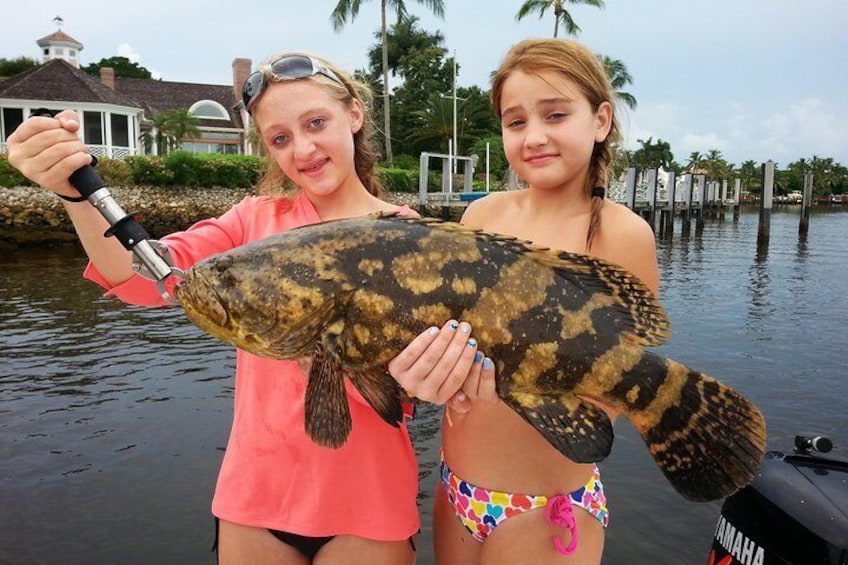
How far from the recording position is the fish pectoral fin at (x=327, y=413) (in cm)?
249

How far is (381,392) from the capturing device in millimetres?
2602

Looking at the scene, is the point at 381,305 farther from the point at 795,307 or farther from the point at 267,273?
the point at 795,307

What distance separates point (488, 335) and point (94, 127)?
4563 cm

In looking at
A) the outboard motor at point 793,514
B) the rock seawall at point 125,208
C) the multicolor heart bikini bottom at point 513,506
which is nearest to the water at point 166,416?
the outboard motor at point 793,514

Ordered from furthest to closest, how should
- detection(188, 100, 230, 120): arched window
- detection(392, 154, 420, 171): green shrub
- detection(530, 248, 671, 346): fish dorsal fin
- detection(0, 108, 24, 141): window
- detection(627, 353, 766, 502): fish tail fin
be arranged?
detection(392, 154, 420, 171): green shrub → detection(188, 100, 230, 120): arched window → detection(0, 108, 24, 141): window → detection(530, 248, 671, 346): fish dorsal fin → detection(627, 353, 766, 502): fish tail fin

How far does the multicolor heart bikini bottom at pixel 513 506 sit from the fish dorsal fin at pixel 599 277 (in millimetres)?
791

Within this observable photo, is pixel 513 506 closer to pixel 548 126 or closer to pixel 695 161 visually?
pixel 548 126

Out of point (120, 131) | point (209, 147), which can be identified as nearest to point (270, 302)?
point (120, 131)

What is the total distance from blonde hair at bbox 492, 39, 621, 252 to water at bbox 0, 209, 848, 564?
480 cm

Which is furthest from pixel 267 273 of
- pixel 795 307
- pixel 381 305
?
pixel 795 307

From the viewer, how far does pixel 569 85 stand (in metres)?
2.96

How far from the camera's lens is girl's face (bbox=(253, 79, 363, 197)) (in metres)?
3.03

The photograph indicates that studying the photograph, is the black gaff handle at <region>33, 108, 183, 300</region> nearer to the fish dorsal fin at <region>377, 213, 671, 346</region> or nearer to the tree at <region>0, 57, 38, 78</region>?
the fish dorsal fin at <region>377, 213, 671, 346</region>

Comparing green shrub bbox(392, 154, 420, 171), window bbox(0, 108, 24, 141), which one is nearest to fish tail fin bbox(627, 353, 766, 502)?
window bbox(0, 108, 24, 141)
